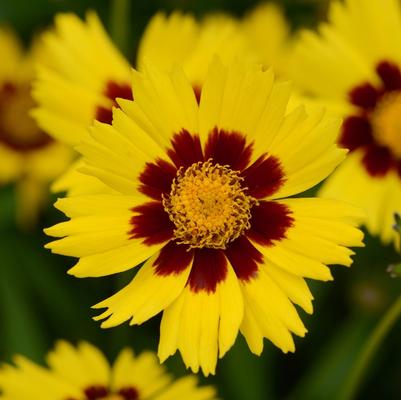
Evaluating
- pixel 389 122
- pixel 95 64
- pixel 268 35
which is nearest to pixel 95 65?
pixel 95 64

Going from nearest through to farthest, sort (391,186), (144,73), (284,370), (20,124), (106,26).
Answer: (144,73)
(391,186)
(284,370)
(20,124)
(106,26)

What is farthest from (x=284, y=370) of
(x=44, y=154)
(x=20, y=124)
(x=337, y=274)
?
(x=20, y=124)

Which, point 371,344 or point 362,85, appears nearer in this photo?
point 371,344

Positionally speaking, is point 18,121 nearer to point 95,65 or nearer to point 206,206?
point 95,65

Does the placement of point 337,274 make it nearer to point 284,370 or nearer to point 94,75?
point 284,370

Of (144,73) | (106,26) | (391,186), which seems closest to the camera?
(144,73)

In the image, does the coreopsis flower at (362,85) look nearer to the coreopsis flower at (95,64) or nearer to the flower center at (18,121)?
the coreopsis flower at (95,64)
